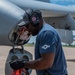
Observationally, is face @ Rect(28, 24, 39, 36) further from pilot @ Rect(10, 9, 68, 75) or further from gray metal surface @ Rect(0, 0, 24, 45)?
gray metal surface @ Rect(0, 0, 24, 45)

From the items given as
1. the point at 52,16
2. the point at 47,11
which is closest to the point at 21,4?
the point at 47,11

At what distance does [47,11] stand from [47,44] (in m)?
7.23

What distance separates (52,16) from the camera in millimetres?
12086

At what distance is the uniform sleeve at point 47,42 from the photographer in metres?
3.96

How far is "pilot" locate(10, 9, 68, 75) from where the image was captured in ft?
13.0

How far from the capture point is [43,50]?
157 inches

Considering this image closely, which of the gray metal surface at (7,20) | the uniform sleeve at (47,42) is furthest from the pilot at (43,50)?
the gray metal surface at (7,20)

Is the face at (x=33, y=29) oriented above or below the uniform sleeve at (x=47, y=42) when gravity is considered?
above

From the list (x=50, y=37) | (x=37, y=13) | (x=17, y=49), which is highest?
(x=37, y=13)

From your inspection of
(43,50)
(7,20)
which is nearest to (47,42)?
(43,50)

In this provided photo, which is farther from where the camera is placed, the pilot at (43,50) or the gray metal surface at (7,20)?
the gray metal surface at (7,20)

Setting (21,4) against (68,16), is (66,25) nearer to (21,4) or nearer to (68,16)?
(68,16)

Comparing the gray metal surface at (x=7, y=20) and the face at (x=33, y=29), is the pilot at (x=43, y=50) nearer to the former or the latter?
the face at (x=33, y=29)

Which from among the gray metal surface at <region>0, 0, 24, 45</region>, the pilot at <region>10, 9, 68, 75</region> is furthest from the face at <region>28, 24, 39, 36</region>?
the gray metal surface at <region>0, 0, 24, 45</region>
